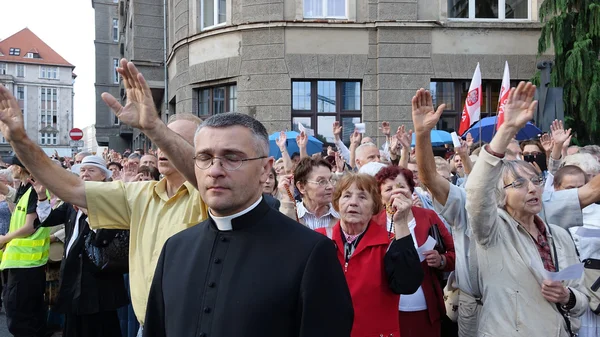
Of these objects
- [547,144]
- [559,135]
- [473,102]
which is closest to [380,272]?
[559,135]

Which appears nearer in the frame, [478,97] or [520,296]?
[520,296]

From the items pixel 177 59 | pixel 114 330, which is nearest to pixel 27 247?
pixel 114 330

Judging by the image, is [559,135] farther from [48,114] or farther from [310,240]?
[48,114]

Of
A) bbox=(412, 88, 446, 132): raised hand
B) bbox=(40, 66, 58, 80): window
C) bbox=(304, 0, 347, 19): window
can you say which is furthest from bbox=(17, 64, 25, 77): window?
bbox=(412, 88, 446, 132): raised hand

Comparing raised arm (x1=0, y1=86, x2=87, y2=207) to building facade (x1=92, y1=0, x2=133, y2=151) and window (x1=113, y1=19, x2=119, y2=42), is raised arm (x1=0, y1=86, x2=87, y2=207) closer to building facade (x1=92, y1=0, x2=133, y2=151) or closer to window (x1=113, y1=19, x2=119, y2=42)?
building facade (x1=92, y1=0, x2=133, y2=151)

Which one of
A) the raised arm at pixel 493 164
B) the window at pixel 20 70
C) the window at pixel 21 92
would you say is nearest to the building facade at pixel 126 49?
the raised arm at pixel 493 164

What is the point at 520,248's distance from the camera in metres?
3.19

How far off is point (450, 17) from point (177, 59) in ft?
27.7

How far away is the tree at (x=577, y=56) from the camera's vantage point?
1302cm

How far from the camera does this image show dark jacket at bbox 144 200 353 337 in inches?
79.5

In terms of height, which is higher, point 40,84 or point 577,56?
point 40,84

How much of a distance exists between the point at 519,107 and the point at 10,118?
269 cm

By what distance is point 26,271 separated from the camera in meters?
6.18

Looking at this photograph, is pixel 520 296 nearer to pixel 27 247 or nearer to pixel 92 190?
pixel 92 190
